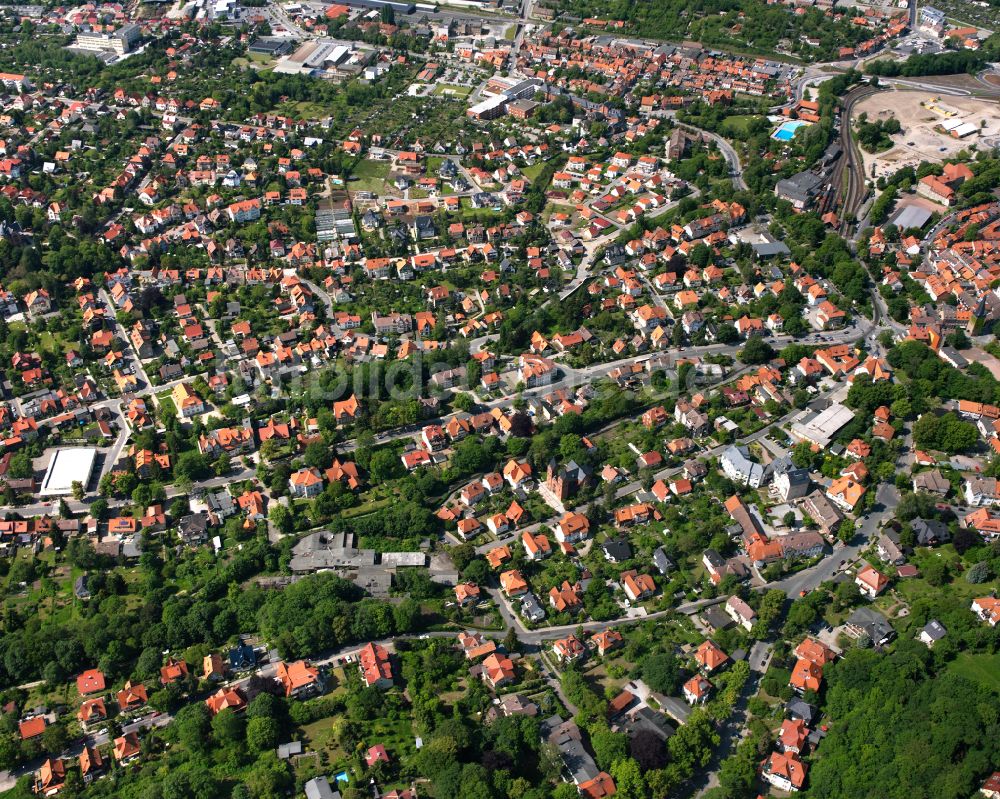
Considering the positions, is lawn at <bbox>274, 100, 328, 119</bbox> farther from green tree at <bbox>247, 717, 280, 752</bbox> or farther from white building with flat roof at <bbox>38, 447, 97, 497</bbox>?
green tree at <bbox>247, 717, 280, 752</bbox>

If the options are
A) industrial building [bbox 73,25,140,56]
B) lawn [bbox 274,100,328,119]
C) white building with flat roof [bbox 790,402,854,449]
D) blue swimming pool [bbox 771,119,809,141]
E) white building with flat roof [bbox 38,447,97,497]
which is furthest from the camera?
industrial building [bbox 73,25,140,56]

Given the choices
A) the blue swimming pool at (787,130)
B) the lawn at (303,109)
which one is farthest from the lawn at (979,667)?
the lawn at (303,109)

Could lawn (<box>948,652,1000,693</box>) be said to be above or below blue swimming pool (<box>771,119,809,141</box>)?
below

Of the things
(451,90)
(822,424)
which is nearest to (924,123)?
(451,90)

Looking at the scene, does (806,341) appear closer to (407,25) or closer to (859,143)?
(859,143)

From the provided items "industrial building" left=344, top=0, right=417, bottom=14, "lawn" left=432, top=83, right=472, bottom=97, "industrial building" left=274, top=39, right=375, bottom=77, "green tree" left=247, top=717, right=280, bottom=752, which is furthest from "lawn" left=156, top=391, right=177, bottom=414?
"industrial building" left=344, top=0, right=417, bottom=14

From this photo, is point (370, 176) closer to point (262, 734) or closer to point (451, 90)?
point (451, 90)

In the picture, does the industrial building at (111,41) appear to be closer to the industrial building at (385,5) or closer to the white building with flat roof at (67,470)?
the industrial building at (385,5)
